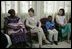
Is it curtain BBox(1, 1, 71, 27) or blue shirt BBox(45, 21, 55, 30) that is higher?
curtain BBox(1, 1, 71, 27)

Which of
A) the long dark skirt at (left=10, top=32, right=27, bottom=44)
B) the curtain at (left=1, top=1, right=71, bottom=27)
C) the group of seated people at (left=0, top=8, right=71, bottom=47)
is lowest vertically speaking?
the long dark skirt at (left=10, top=32, right=27, bottom=44)

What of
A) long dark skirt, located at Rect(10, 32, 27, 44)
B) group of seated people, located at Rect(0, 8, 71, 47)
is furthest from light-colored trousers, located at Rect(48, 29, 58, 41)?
long dark skirt, located at Rect(10, 32, 27, 44)

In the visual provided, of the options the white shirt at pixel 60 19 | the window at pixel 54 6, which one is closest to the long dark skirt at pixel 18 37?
the window at pixel 54 6

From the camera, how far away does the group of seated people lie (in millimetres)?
2709

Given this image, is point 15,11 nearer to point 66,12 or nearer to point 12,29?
point 12,29

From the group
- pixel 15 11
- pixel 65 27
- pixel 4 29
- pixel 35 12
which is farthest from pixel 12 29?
pixel 65 27

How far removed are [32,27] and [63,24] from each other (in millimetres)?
581

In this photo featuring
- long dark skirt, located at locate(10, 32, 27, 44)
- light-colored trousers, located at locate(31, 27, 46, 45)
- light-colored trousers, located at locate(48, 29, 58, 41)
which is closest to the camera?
long dark skirt, located at locate(10, 32, 27, 44)

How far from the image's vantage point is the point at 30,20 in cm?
285

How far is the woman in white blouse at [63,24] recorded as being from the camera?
118 inches

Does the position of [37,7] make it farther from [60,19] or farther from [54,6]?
[60,19]

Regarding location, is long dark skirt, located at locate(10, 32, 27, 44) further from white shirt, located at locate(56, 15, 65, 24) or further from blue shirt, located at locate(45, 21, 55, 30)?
white shirt, located at locate(56, 15, 65, 24)

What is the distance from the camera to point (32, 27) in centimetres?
282

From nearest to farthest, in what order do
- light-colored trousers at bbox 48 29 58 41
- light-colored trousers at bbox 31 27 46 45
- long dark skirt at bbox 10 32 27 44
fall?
1. long dark skirt at bbox 10 32 27 44
2. light-colored trousers at bbox 31 27 46 45
3. light-colored trousers at bbox 48 29 58 41
